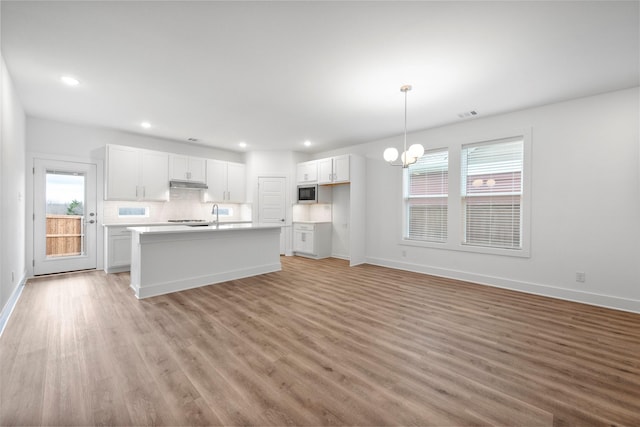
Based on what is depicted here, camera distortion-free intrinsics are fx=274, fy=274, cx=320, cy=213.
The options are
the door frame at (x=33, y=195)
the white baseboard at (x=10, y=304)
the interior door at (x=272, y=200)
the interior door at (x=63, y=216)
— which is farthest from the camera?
the interior door at (x=272, y=200)

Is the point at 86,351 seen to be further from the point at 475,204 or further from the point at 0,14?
the point at 475,204

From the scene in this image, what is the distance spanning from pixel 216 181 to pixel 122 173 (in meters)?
1.97

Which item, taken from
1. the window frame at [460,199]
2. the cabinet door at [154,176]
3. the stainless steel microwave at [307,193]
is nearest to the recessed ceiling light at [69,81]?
the cabinet door at [154,176]

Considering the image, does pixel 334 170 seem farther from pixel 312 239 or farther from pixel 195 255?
pixel 195 255

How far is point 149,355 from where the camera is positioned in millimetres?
2273

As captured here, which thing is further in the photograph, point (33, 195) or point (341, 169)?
point (341, 169)

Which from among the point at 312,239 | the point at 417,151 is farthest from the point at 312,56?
the point at 312,239

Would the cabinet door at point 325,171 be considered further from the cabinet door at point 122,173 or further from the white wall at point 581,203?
the cabinet door at point 122,173

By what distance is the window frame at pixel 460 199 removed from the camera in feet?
13.9

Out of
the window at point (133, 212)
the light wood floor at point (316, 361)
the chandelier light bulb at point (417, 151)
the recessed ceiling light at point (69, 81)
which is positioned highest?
the recessed ceiling light at point (69, 81)

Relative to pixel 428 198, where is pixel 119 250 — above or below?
below

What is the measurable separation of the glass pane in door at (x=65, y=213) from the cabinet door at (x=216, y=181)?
2356 mm

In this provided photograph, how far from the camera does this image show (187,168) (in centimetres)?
636

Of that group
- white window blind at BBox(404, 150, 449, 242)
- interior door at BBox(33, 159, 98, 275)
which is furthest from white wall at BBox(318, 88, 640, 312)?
interior door at BBox(33, 159, 98, 275)
